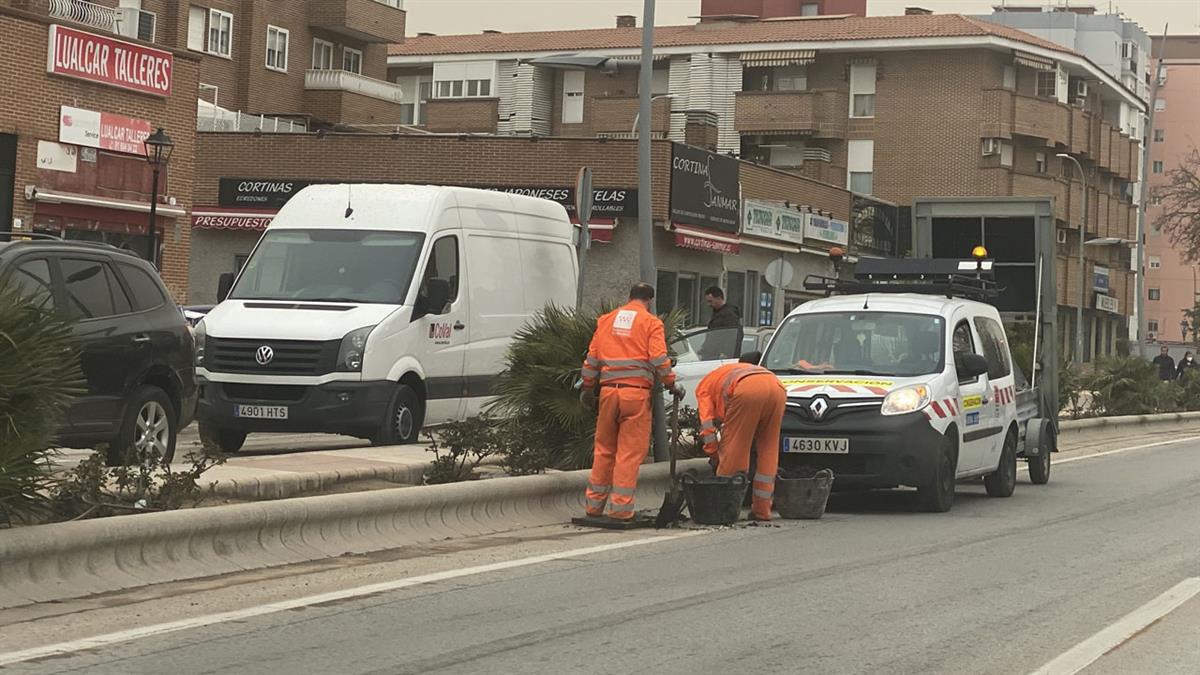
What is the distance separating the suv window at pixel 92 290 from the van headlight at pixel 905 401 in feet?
19.3

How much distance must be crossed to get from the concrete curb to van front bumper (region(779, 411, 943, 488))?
86.1 inches

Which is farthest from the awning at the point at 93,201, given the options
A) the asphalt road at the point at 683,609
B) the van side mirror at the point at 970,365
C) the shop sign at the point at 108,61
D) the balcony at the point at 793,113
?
the balcony at the point at 793,113

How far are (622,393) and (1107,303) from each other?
218 feet

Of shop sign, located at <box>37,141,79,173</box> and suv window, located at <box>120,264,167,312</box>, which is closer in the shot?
suv window, located at <box>120,264,167,312</box>

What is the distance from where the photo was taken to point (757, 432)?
1410cm

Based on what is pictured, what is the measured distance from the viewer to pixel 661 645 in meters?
8.32

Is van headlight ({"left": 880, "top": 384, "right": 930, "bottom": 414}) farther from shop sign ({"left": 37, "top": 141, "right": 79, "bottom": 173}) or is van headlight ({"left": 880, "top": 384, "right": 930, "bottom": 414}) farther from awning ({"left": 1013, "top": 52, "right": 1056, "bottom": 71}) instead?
awning ({"left": 1013, "top": 52, "right": 1056, "bottom": 71})

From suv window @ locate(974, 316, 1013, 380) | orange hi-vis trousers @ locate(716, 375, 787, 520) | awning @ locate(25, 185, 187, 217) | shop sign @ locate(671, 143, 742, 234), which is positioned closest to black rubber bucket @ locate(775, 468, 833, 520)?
orange hi-vis trousers @ locate(716, 375, 787, 520)

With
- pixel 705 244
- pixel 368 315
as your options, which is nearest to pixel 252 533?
pixel 368 315

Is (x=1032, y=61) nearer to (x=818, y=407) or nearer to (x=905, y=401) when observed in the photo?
(x=905, y=401)

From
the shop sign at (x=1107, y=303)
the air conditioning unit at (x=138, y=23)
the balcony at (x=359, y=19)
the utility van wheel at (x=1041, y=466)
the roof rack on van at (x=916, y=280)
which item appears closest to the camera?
the roof rack on van at (x=916, y=280)

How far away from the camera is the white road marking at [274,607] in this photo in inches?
305

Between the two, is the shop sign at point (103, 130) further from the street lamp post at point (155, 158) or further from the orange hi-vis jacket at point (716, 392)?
the orange hi-vis jacket at point (716, 392)

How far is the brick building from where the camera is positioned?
30000 millimetres
